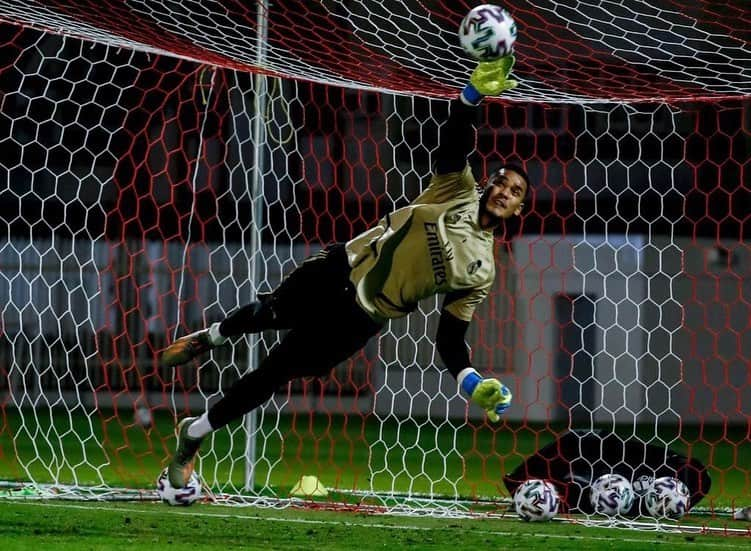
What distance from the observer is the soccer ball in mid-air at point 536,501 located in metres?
5.08

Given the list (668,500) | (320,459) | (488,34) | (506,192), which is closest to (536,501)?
(668,500)

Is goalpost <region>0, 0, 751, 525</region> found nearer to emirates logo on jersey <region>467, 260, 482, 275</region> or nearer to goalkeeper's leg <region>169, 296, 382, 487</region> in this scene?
goalkeeper's leg <region>169, 296, 382, 487</region>

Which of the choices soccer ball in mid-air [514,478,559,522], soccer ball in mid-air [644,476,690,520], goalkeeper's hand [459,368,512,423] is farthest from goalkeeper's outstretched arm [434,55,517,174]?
soccer ball in mid-air [644,476,690,520]

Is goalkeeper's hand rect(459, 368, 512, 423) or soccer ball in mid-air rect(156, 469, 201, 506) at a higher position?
goalkeeper's hand rect(459, 368, 512, 423)

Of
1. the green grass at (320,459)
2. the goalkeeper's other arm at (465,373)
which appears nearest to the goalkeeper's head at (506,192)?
the goalkeeper's other arm at (465,373)

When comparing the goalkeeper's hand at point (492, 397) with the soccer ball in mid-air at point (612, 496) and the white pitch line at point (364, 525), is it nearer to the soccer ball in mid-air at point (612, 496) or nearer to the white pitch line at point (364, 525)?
the white pitch line at point (364, 525)

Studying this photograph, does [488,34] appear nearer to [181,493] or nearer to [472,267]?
[472,267]

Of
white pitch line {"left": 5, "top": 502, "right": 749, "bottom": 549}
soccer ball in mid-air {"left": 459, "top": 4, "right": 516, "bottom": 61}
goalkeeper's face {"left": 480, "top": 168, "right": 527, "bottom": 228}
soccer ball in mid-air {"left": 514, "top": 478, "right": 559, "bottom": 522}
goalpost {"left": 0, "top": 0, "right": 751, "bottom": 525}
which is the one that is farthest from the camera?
goalpost {"left": 0, "top": 0, "right": 751, "bottom": 525}

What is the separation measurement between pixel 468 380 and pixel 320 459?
410 cm

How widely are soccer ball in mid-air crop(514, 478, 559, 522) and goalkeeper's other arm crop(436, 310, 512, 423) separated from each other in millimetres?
980

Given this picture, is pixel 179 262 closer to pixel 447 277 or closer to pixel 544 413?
pixel 544 413

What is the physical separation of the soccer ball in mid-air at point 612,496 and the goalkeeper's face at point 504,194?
1.60m

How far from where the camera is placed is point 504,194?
4242 mm

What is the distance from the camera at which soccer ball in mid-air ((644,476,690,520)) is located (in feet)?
17.3
